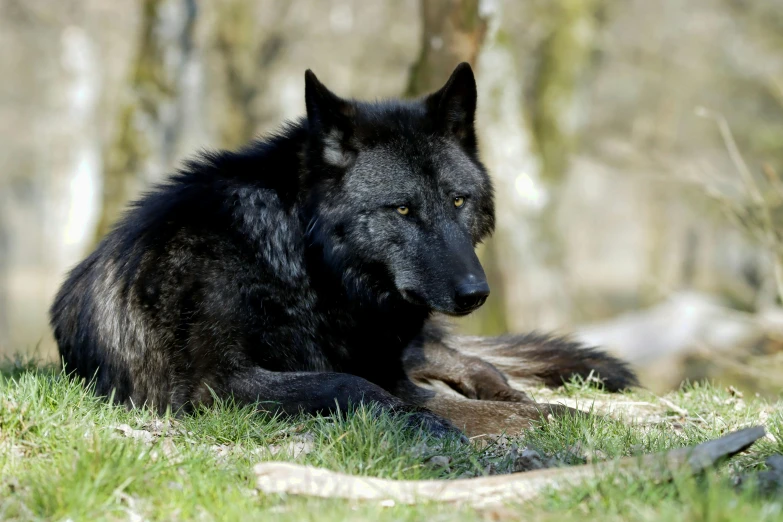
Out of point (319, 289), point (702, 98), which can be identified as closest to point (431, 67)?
point (319, 289)

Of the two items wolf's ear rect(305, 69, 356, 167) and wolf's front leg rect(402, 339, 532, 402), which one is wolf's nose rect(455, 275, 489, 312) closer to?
wolf's ear rect(305, 69, 356, 167)

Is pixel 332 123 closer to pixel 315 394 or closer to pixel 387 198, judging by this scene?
pixel 387 198

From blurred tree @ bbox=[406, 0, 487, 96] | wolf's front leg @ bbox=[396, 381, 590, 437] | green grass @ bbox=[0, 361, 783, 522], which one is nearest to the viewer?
green grass @ bbox=[0, 361, 783, 522]

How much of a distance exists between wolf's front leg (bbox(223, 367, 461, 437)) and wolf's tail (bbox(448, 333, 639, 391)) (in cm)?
195

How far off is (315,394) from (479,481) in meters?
1.44

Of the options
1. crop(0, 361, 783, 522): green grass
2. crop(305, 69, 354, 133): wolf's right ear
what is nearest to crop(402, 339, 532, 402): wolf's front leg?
crop(0, 361, 783, 522): green grass

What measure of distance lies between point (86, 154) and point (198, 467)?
62.4ft

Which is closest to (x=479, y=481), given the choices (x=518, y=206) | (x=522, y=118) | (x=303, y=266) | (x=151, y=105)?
(x=303, y=266)

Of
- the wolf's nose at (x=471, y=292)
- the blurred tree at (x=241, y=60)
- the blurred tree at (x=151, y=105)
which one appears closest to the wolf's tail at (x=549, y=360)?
the wolf's nose at (x=471, y=292)

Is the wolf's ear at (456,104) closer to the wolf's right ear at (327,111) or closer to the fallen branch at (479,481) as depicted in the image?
the wolf's right ear at (327,111)

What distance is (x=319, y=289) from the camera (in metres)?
4.66

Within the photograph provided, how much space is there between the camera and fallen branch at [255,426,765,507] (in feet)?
9.48

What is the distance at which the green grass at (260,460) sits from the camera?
108 inches

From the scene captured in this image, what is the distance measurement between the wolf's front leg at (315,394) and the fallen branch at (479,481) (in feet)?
3.22
